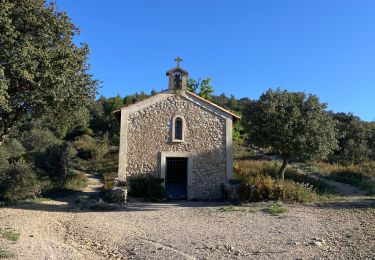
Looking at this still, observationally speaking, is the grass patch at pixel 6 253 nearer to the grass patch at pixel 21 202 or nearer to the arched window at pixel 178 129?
the grass patch at pixel 21 202

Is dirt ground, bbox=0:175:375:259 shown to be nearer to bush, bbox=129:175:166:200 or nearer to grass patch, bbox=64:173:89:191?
bush, bbox=129:175:166:200

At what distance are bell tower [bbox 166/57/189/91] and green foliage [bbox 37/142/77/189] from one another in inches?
321

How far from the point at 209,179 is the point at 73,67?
9417mm

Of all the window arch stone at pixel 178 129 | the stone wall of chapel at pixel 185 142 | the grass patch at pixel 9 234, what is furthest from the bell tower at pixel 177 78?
the grass patch at pixel 9 234

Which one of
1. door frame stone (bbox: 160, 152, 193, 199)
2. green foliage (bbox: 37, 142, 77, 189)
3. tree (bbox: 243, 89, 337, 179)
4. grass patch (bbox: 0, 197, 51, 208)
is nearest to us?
grass patch (bbox: 0, 197, 51, 208)

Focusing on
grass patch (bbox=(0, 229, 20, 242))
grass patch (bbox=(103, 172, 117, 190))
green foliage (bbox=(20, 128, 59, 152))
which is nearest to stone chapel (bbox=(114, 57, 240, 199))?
grass patch (bbox=(103, 172, 117, 190))

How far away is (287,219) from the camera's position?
12.0 m

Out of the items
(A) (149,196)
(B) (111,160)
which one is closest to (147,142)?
(A) (149,196)

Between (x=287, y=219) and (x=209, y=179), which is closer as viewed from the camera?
(x=287, y=219)

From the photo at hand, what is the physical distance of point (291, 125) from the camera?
1908cm

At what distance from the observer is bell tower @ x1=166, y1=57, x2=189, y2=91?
20.0 metres

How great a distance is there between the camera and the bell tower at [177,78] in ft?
65.7

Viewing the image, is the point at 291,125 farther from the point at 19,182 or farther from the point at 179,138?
the point at 19,182

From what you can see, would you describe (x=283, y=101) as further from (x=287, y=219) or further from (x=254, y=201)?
(x=287, y=219)
